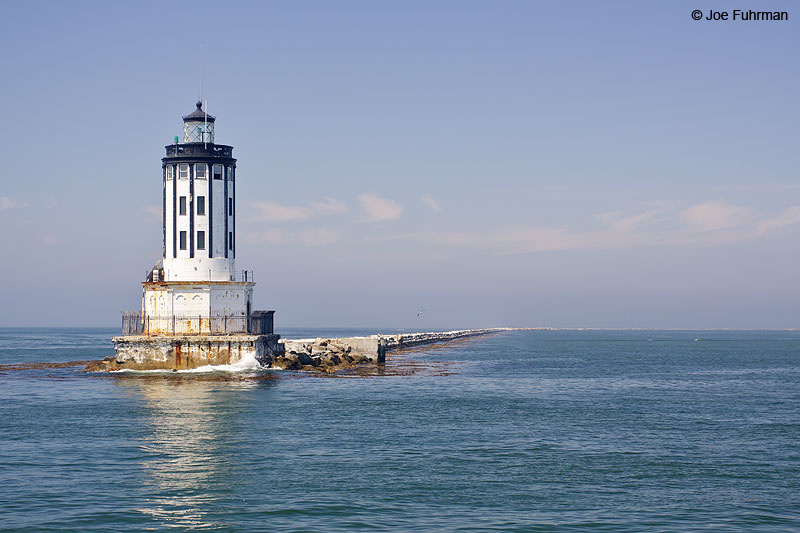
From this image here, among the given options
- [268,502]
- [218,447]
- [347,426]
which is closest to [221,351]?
[347,426]

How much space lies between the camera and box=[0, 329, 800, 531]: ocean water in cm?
2108

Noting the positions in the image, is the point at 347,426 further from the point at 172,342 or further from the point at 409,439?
the point at 172,342

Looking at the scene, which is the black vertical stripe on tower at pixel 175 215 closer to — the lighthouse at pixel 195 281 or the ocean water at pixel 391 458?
the lighthouse at pixel 195 281

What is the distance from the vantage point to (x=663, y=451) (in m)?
29.7

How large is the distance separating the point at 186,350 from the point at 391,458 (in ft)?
107

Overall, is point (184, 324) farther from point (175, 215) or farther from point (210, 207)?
point (210, 207)

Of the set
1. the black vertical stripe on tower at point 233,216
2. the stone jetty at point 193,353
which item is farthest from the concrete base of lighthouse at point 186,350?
the black vertical stripe on tower at point 233,216

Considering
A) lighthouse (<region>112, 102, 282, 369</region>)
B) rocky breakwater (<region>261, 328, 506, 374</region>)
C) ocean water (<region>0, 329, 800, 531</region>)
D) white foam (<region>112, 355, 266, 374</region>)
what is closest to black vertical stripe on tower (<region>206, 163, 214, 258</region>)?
lighthouse (<region>112, 102, 282, 369</region>)

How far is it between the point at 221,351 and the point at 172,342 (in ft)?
10.7

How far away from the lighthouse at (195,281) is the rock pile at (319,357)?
383 centimetres

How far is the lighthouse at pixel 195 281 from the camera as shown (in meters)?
58.2

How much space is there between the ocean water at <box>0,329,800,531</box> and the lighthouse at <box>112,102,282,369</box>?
21.8 feet

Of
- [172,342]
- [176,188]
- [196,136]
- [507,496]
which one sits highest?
[196,136]

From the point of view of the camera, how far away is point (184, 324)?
58.6 metres
